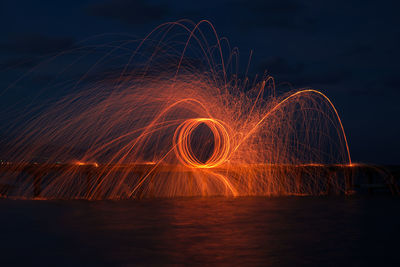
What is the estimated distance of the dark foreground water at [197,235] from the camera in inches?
269

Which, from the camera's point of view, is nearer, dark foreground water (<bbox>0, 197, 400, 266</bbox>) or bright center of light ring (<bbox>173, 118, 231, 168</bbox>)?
dark foreground water (<bbox>0, 197, 400, 266</bbox>)

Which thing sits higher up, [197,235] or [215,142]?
[215,142]

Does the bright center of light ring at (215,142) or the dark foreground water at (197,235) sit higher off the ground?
the bright center of light ring at (215,142)

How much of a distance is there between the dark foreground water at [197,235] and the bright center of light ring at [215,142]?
524 centimetres

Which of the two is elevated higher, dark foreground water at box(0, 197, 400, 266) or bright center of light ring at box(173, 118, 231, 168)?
bright center of light ring at box(173, 118, 231, 168)

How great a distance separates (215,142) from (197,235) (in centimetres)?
1169

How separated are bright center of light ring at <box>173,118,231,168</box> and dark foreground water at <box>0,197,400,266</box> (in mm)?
5242

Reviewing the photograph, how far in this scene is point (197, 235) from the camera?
8.91 metres

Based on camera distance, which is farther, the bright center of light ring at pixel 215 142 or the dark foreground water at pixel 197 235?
the bright center of light ring at pixel 215 142

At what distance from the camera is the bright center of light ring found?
63.4 ft

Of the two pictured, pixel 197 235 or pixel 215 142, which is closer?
pixel 197 235

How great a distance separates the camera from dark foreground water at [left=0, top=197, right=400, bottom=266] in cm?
683

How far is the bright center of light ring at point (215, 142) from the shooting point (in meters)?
19.3

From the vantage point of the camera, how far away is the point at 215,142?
2048cm
